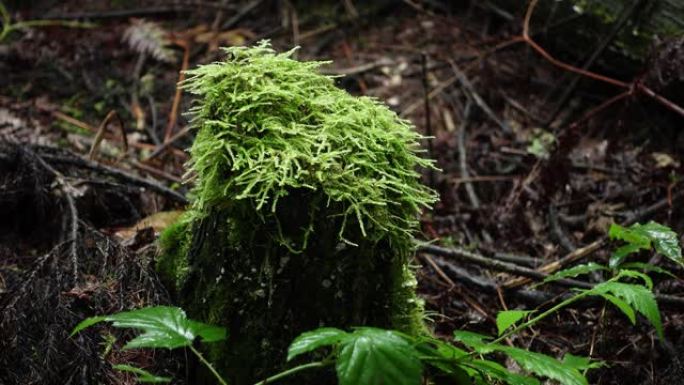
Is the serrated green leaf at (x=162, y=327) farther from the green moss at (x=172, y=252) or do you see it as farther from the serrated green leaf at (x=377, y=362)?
the green moss at (x=172, y=252)

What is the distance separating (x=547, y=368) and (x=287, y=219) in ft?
3.01

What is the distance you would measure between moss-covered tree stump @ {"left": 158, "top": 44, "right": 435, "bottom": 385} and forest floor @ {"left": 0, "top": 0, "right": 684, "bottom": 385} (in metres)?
0.32

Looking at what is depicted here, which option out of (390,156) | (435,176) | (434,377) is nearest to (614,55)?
(435,176)

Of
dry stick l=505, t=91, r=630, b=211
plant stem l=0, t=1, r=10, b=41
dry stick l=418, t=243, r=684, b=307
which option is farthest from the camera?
plant stem l=0, t=1, r=10, b=41

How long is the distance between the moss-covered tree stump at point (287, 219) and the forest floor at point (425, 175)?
32cm

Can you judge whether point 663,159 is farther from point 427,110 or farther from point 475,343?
point 475,343

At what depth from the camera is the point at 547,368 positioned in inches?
67.4

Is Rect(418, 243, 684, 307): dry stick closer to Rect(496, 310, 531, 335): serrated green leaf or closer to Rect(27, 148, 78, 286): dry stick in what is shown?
Rect(496, 310, 531, 335): serrated green leaf

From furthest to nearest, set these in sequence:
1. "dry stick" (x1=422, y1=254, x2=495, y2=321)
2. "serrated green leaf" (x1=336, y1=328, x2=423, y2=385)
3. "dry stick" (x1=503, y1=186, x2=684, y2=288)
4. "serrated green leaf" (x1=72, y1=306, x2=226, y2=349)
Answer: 1. "dry stick" (x1=503, y1=186, x2=684, y2=288)
2. "dry stick" (x1=422, y1=254, x2=495, y2=321)
3. "serrated green leaf" (x1=72, y1=306, x2=226, y2=349)
4. "serrated green leaf" (x1=336, y1=328, x2=423, y2=385)

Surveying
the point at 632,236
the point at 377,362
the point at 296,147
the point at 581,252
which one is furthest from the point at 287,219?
the point at 581,252

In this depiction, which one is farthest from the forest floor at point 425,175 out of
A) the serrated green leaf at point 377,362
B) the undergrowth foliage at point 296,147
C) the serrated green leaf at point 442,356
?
the serrated green leaf at point 377,362

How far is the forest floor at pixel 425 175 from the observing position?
2375mm

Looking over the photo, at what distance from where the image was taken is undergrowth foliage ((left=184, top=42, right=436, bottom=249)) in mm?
1967

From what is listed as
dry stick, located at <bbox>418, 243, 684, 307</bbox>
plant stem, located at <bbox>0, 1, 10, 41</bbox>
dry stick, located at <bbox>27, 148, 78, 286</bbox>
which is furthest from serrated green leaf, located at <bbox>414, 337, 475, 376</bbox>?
plant stem, located at <bbox>0, 1, 10, 41</bbox>
